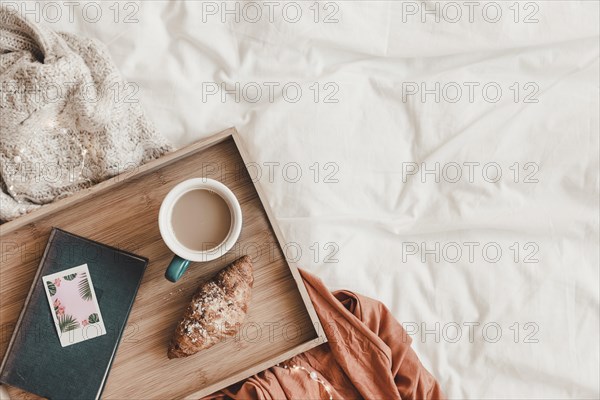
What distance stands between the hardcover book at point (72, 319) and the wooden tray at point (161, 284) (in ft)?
0.07

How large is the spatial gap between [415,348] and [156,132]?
2.03ft

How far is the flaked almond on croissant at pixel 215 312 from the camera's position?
844 millimetres

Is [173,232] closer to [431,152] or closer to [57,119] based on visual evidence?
[57,119]

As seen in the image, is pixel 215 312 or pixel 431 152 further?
pixel 431 152

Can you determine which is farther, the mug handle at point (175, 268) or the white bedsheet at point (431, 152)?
the white bedsheet at point (431, 152)

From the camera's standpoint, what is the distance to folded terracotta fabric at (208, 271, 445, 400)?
944mm

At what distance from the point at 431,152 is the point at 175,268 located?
20.3 inches

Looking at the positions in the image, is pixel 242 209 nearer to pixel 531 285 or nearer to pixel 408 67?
pixel 408 67

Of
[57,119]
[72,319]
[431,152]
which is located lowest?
[72,319]

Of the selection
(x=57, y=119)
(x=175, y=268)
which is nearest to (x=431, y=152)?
(x=175, y=268)

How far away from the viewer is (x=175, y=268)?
0.83 meters

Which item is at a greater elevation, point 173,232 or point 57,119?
point 57,119

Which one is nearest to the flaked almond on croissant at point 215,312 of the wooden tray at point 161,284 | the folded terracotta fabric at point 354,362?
the wooden tray at point 161,284

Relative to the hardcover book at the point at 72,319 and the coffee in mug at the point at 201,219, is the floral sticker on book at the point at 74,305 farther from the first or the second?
the coffee in mug at the point at 201,219
